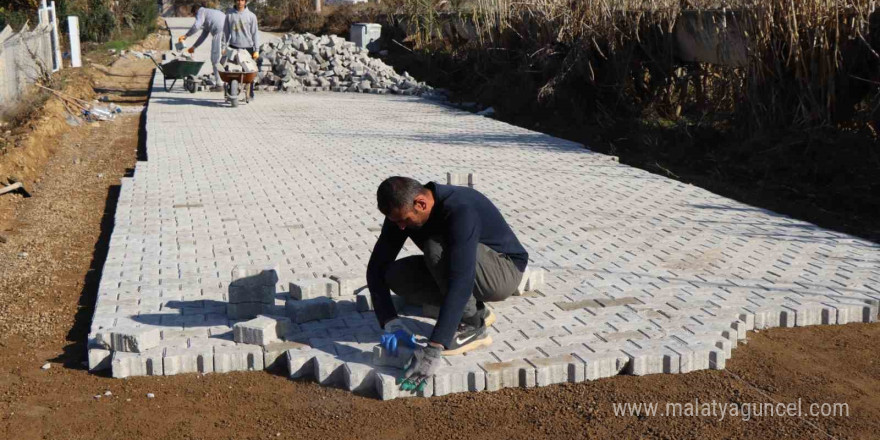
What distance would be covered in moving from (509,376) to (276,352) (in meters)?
1.23

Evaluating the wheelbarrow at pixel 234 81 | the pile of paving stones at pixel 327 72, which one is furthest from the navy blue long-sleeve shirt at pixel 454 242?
the pile of paving stones at pixel 327 72

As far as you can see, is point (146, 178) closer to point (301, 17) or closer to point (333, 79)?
point (333, 79)

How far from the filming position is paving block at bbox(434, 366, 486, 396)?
434 cm

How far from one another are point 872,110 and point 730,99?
2671 mm

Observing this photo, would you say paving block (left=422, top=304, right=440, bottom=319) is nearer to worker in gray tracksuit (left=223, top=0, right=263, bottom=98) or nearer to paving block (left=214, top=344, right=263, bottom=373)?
paving block (left=214, top=344, right=263, bottom=373)

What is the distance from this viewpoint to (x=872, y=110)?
938 centimetres

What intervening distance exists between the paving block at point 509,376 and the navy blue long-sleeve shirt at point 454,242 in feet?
0.91

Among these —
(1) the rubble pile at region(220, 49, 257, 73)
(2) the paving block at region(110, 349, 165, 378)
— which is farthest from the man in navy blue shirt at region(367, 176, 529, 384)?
(1) the rubble pile at region(220, 49, 257, 73)

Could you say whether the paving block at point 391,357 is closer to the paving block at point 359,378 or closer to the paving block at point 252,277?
the paving block at point 359,378

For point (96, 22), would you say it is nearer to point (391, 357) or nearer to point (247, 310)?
point (247, 310)

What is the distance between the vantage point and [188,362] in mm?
4625

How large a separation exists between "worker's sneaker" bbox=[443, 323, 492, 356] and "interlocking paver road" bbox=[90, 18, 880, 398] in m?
0.06

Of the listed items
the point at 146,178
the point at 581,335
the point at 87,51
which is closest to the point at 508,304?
the point at 581,335

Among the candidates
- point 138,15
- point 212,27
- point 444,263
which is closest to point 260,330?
point 444,263
